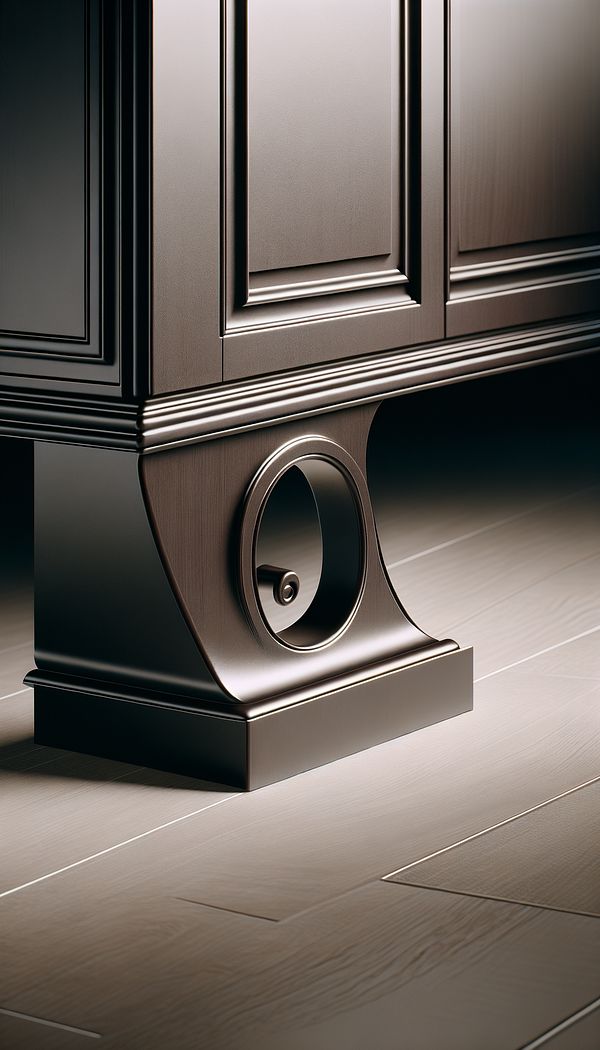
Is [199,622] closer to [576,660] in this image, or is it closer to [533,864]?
[533,864]

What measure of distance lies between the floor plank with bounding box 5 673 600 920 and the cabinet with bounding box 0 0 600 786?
62mm

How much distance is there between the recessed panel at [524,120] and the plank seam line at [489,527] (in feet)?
2.11

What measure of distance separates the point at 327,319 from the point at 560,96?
0.47 m

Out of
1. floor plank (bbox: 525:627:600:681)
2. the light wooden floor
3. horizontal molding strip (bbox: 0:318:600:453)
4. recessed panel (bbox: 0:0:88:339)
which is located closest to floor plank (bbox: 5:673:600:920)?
the light wooden floor

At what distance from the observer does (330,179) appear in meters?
1.76

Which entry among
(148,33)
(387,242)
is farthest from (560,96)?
(148,33)

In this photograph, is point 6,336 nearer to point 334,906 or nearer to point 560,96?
point 334,906

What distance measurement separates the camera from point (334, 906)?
1424mm

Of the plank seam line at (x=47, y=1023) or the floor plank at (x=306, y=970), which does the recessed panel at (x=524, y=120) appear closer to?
the floor plank at (x=306, y=970)

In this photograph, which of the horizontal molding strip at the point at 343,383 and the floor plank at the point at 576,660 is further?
the floor plank at the point at 576,660

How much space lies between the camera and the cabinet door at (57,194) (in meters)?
1.58

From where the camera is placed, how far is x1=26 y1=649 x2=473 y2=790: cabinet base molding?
171 cm

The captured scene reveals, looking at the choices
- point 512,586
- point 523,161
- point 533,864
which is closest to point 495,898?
point 533,864

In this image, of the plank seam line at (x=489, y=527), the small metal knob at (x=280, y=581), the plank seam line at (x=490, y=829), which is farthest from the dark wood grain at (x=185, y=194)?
the plank seam line at (x=489, y=527)
